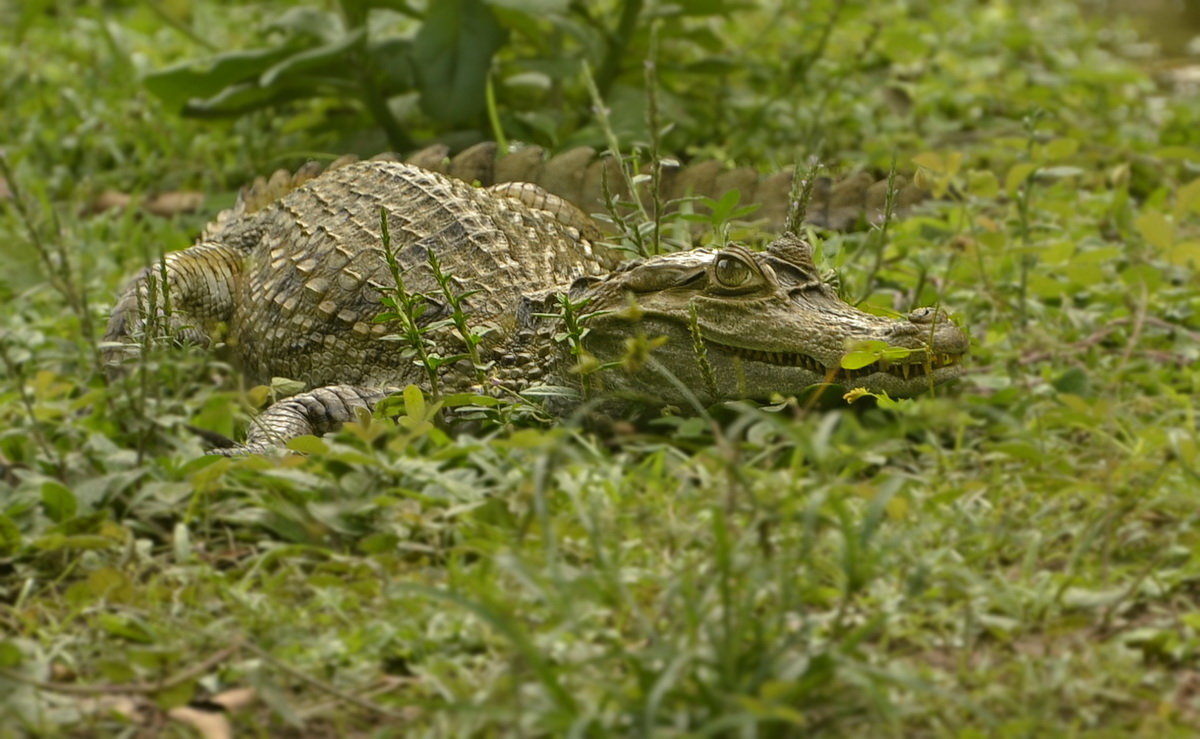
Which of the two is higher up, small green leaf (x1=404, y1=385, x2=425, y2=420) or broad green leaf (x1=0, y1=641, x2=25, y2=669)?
small green leaf (x1=404, y1=385, x2=425, y2=420)

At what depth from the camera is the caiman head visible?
382 cm

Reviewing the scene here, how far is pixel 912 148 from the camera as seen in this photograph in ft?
24.0

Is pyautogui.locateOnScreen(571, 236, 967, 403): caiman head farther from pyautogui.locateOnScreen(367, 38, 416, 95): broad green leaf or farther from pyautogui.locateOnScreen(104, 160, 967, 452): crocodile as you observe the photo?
pyautogui.locateOnScreen(367, 38, 416, 95): broad green leaf

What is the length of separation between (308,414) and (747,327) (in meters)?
1.37

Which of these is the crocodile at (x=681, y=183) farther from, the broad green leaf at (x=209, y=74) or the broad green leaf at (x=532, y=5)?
the broad green leaf at (x=209, y=74)

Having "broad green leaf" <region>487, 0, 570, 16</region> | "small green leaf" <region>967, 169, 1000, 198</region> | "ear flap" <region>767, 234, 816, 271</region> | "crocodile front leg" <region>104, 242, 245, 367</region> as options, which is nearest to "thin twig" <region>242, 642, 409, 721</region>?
"ear flap" <region>767, 234, 816, 271</region>

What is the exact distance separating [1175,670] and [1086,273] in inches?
93.0

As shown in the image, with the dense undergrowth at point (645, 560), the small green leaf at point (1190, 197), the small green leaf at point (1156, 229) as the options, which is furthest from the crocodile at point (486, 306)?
the small green leaf at point (1190, 197)

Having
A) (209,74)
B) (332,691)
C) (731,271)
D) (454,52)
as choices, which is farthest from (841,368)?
(209,74)

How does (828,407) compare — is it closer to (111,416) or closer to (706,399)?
(706,399)

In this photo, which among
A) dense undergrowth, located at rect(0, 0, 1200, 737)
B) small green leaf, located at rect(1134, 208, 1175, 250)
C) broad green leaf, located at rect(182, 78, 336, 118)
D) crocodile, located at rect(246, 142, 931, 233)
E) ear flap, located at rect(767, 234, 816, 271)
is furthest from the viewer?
broad green leaf, located at rect(182, 78, 336, 118)

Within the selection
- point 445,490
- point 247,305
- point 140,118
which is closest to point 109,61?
point 140,118

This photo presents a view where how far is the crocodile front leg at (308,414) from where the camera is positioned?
409 cm

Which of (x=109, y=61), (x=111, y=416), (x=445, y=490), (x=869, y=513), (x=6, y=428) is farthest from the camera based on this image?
(x=109, y=61)
